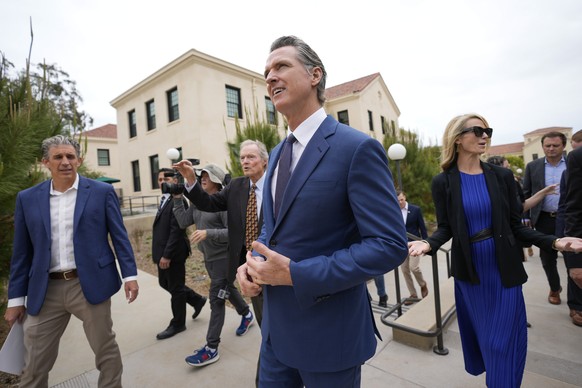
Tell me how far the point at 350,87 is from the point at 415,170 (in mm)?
15040

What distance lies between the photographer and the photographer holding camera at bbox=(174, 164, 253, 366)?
3109 mm

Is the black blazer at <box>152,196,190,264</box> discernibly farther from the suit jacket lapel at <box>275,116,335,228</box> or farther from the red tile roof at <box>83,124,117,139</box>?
the red tile roof at <box>83,124,117,139</box>

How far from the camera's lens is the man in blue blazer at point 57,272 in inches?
88.5

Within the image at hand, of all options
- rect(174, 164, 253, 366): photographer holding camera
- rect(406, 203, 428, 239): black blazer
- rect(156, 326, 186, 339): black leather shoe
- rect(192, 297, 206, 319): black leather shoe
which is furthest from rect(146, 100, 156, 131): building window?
rect(406, 203, 428, 239): black blazer

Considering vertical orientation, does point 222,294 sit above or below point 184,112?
below

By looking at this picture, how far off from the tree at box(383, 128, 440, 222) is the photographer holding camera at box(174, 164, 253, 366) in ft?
28.7

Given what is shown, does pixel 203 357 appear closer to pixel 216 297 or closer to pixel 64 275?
pixel 216 297

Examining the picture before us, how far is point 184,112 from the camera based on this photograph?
15586 mm

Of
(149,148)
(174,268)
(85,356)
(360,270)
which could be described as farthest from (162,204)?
(149,148)

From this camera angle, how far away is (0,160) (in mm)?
2594

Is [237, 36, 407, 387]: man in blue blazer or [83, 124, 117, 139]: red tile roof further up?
[83, 124, 117, 139]: red tile roof

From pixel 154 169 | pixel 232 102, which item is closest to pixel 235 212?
pixel 232 102

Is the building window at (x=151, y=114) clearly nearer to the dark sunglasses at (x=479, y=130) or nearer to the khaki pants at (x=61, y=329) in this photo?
the khaki pants at (x=61, y=329)

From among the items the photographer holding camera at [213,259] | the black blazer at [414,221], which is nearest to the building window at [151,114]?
the photographer holding camera at [213,259]
